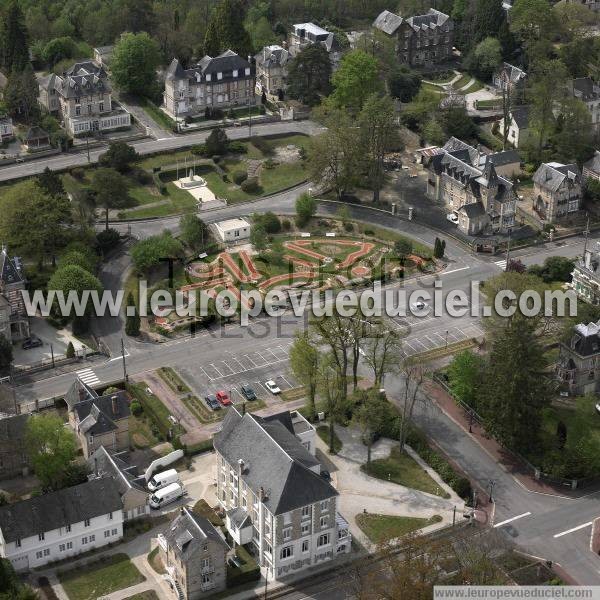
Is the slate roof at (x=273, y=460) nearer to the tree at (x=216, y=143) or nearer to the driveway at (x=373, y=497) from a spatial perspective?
the driveway at (x=373, y=497)

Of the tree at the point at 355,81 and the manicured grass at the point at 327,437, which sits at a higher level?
the tree at the point at 355,81

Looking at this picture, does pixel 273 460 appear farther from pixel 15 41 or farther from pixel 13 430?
pixel 15 41

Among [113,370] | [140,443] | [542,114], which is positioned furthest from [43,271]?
[542,114]

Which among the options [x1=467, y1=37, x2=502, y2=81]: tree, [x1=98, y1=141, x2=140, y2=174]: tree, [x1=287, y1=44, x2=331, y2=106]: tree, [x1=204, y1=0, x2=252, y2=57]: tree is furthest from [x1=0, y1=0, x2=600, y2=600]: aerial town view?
[x1=98, y1=141, x2=140, y2=174]: tree

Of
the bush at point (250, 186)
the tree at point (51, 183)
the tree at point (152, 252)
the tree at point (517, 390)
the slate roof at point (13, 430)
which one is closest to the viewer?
the slate roof at point (13, 430)

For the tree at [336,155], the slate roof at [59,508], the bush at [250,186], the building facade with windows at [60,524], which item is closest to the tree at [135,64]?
the bush at [250,186]

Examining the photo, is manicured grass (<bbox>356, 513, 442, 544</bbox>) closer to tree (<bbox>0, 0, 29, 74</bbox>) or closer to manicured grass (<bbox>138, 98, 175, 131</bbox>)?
manicured grass (<bbox>138, 98, 175, 131</bbox>)
